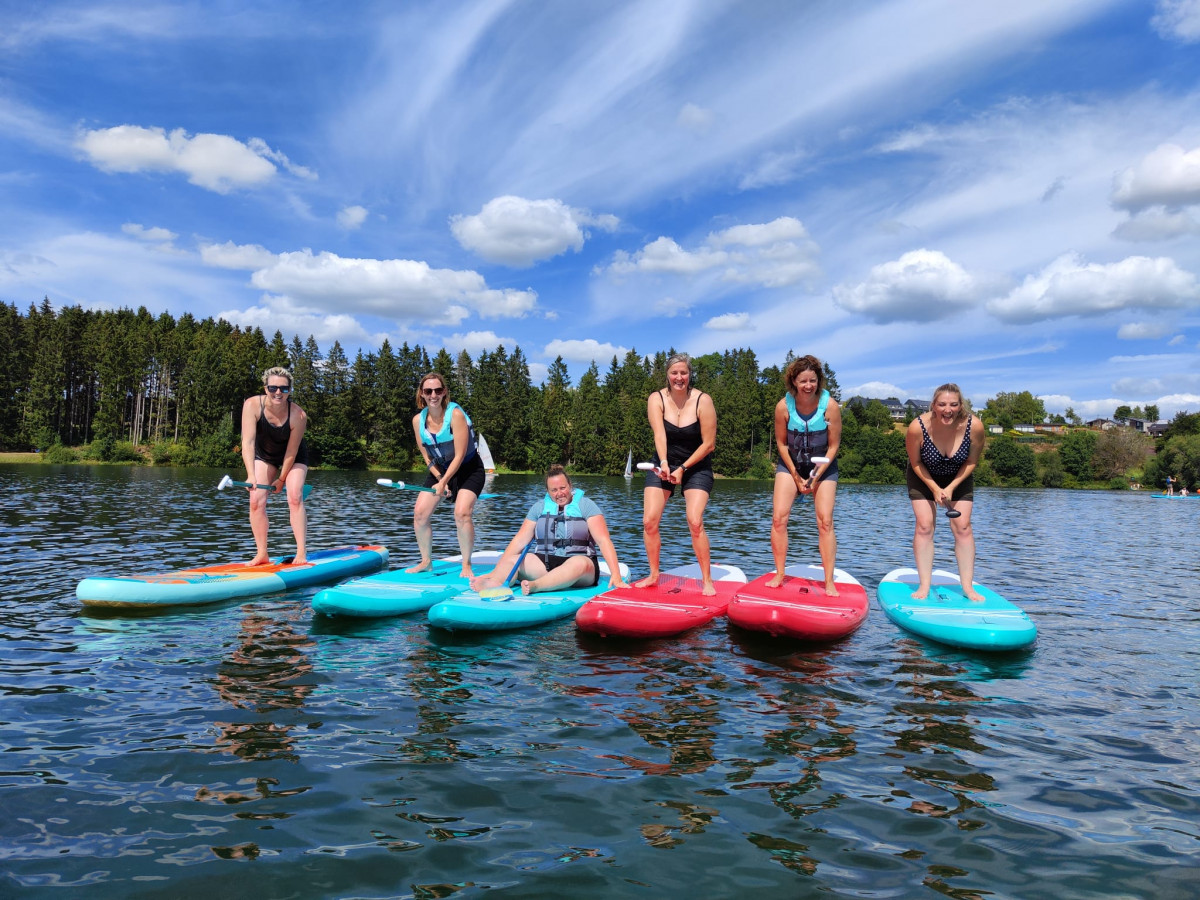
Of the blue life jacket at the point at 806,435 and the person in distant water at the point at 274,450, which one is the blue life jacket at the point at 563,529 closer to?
the blue life jacket at the point at 806,435

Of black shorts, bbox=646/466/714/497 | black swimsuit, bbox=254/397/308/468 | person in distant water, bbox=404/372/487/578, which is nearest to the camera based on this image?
black shorts, bbox=646/466/714/497

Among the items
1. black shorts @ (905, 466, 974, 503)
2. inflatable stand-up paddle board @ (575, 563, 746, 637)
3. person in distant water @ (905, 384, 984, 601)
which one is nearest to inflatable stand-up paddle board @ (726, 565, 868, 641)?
inflatable stand-up paddle board @ (575, 563, 746, 637)

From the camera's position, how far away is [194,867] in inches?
137

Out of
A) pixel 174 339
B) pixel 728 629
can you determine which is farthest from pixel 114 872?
pixel 174 339

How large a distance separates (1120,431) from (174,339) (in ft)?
392

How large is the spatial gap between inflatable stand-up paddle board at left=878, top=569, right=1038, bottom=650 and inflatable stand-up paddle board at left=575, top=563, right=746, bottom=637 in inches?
82.1

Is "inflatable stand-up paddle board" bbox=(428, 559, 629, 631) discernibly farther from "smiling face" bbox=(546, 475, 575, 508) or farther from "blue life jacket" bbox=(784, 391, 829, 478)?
"blue life jacket" bbox=(784, 391, 829, 478)

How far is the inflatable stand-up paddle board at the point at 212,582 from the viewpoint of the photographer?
27.7 feet

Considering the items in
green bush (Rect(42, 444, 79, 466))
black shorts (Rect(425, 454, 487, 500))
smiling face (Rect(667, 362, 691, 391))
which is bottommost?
black shorts (Rect(425, 454, 487, 500))

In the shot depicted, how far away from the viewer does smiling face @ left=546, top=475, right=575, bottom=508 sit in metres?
8.74

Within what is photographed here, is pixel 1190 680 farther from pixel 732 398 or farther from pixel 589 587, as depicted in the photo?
pixel 732 398

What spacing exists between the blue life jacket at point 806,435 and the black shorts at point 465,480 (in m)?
4.19

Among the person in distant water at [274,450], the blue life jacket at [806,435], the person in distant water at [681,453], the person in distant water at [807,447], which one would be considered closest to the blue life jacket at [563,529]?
the person in distant water at [681,453]

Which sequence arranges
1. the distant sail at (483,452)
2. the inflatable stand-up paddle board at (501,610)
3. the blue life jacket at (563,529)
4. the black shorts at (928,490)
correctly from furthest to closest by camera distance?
the distant sail at (483,452) < the blue life jacket at (563,529) < the black shorts at (928,490) < the inflatable stand-up paddle board at (501,610)
